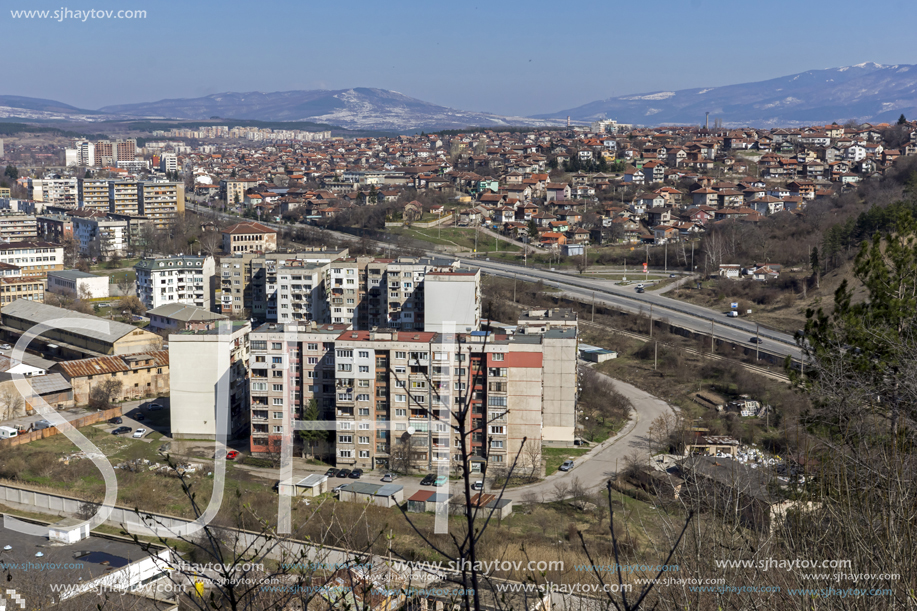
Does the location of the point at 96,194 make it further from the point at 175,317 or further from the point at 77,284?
the point at 175,317

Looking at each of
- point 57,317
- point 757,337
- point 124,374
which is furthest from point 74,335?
point 757,337

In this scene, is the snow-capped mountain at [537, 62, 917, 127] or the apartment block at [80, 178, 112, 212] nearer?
the apartment block at [80, 178, 112, 212]

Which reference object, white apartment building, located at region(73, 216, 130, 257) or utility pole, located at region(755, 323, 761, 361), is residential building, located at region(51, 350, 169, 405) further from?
white apartment building, located at region(73, 216, 130, 257)

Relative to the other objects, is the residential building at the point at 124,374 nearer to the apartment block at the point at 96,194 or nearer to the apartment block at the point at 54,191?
the apartment block at the point at 96,194

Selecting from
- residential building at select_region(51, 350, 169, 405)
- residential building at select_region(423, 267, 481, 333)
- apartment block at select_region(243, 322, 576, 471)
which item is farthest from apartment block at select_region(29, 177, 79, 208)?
apartment block at select_region(243, 322, 576, 471)

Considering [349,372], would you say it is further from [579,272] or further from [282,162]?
[282,162]
